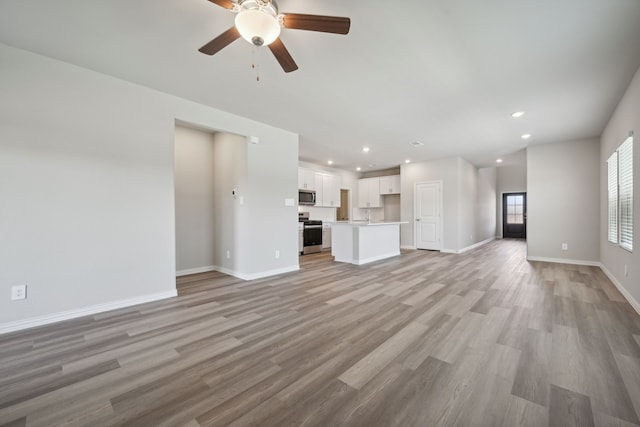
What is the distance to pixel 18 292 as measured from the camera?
243cm

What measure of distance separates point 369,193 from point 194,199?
5.94 meters

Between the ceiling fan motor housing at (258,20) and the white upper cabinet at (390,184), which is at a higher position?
the ceiling fan motor housing at (258,20)

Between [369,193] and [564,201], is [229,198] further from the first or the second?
[564,201]

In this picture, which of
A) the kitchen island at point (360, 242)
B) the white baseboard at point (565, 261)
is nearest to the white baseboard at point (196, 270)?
the kitchen island at point (360, 242)

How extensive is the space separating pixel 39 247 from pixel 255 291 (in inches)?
88.7

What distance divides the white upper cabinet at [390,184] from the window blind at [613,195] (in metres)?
4.76

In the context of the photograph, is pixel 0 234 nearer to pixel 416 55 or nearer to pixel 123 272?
pixel 123 272

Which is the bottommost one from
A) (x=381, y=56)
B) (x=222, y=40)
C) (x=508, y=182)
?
(x=508, y=182)

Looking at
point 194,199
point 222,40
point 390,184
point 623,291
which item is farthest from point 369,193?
point 222,40

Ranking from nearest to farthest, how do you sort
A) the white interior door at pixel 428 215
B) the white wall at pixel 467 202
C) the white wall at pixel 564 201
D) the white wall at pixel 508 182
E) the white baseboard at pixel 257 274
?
1. the white baseboard at pixel 257 274
2. the white wall at pixel 564 201
3. the white wall at pixel 467 202
4. the white interior door at pixel 428 215
5. the white wall at pixel 508 182

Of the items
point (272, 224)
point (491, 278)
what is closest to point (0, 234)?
point (272, 224)

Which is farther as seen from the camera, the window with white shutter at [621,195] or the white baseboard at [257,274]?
the white baseboard at [257,274]

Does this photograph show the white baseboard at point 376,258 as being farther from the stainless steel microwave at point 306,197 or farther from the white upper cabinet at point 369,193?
the white upper cabinet at point 369,193

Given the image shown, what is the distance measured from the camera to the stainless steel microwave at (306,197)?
7.25 m
